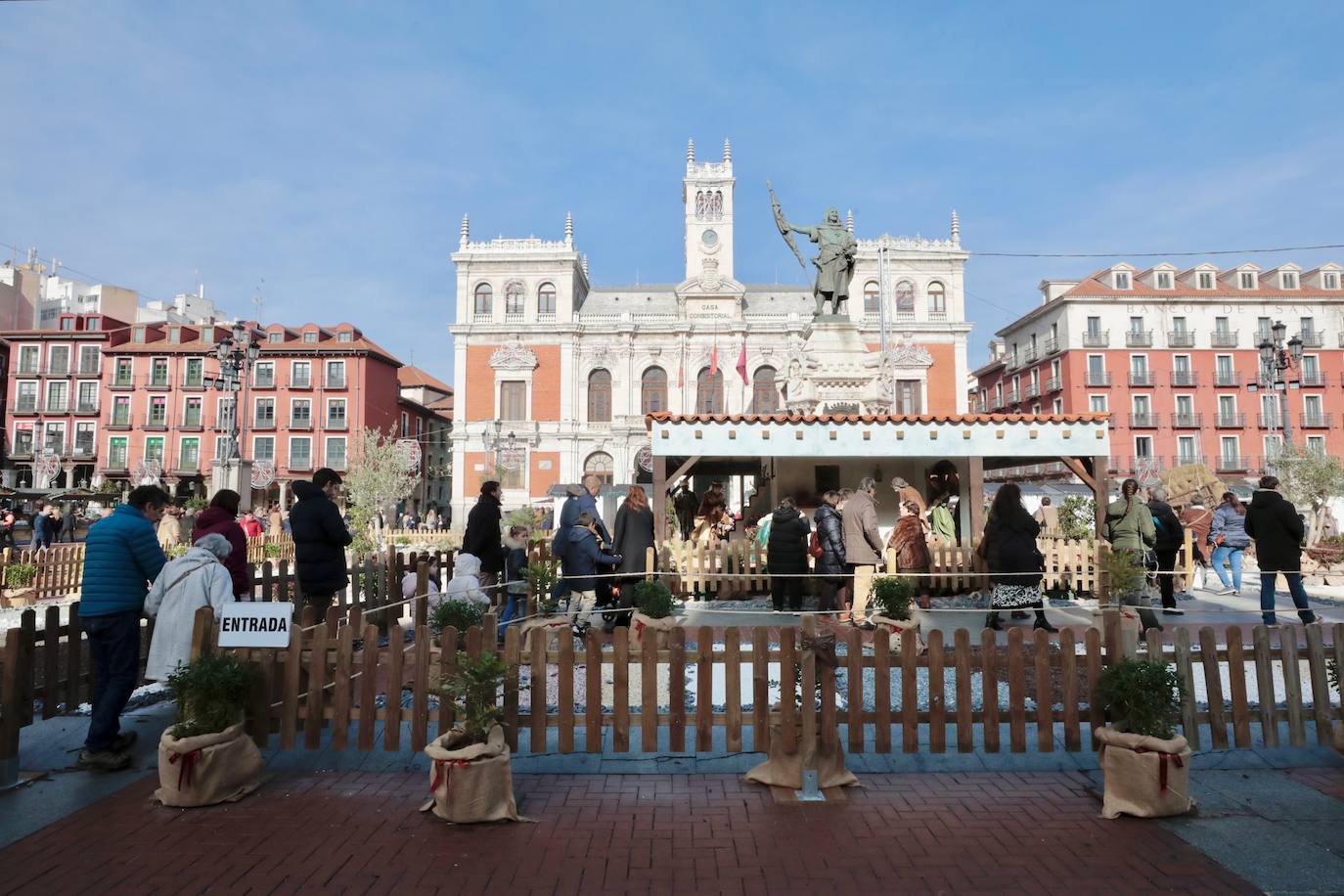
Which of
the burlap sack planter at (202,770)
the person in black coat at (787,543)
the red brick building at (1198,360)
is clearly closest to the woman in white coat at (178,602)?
the burlap sack planter at (202,770)

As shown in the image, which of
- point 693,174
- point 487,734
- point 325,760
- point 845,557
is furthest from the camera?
point 693,174

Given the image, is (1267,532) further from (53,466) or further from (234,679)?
(53,466)

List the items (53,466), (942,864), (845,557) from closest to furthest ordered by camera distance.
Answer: (942,864) → (845,557) → (53,466)

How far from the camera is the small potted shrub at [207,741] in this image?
4371 millimetres

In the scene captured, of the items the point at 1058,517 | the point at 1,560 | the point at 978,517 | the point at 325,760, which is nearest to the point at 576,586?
the point at 325,760

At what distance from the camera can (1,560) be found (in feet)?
43.4

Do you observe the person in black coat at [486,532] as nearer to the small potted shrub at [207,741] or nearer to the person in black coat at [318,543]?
the person in black coat at [318,543]

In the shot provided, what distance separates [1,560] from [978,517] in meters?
15.5

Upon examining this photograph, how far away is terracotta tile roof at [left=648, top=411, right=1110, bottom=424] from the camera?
37.1ft

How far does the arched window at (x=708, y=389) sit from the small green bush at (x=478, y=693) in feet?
140

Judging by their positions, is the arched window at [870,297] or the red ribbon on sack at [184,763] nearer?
the red ribbon on sack at [184,763]

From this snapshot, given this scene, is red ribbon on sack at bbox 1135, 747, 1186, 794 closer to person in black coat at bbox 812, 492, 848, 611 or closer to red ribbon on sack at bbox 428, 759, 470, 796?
red ribbon on sack at bbox 428, 759, 470, 796

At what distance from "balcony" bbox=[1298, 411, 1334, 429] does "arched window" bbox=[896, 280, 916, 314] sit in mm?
21028

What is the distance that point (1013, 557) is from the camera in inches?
332
